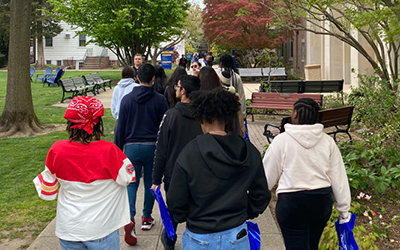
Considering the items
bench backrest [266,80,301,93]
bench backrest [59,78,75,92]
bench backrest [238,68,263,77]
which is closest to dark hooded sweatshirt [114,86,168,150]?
bench backrest [266,80,301,93]

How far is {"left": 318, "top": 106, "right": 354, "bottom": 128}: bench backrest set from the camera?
28.3 ft

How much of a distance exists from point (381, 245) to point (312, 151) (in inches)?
73.4

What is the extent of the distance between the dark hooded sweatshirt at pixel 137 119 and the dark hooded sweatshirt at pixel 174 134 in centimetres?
82

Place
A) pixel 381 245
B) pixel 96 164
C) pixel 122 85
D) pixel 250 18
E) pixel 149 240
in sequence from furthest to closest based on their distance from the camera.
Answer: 1. pixel 250 18
2. pixel 122 85
3. pixel 149 240
4. pixel 381 245
5. pixel 96 164

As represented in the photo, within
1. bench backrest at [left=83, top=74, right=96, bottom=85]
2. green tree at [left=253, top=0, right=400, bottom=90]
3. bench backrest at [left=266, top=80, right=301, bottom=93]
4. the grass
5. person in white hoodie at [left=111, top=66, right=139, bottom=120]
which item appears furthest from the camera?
bench backrest at [left=83, top=74, right=96, bottom=85]

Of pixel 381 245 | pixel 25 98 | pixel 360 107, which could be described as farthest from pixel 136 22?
pixel 381 245

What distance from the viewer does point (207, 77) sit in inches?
186

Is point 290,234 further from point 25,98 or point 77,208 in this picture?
point 25,98

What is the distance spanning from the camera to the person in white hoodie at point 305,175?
134 inches

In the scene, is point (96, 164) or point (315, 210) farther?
point (315, 210)

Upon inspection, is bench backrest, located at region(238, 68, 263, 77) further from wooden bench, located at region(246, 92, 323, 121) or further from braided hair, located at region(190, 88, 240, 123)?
braided hair, located at region(190, 88, 240, 123)

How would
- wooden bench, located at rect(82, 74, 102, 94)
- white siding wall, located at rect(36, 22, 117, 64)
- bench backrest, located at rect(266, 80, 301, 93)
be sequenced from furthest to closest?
white siding wall, located at rect(36, 22, 117, 64) < wooden bench, located at rect(82, 74, 102, 94) < bench backrest, located at rect(266, 80, 301, 93)

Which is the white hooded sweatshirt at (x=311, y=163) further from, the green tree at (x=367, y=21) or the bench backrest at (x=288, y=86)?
the bench backrest at (x=288, y=86)

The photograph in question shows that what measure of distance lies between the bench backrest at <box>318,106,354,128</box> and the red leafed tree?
60.5ft
